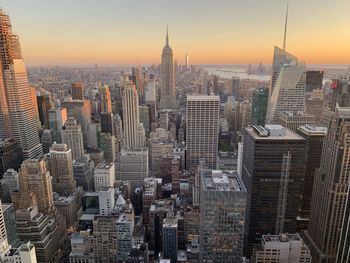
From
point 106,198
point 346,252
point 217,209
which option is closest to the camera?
point 346,252

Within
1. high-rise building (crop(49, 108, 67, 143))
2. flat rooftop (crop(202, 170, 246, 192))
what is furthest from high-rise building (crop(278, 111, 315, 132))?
high-rise building (crop(49, 108, 67, 143))

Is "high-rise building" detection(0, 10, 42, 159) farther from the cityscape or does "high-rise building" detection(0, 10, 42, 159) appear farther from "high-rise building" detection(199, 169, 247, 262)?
"high-rise building" detection(199, 169, 247, 262)

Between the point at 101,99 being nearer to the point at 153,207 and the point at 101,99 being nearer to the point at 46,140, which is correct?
the point at 46,140

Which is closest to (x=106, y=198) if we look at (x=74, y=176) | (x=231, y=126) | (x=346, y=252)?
(x=74, y=176)

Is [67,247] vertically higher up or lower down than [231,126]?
lower down

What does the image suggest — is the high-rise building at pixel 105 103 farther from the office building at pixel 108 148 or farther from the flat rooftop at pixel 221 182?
the flat rooftop at pixel 221 182

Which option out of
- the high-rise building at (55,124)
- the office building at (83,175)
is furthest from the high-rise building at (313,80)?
the high-rise building at (55,124)
